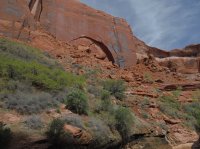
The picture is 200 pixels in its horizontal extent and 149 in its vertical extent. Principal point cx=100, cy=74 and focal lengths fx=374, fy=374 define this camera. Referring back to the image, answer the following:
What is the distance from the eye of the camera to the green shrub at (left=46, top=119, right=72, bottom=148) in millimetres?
10766

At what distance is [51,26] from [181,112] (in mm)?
10085

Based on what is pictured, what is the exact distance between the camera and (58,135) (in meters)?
10.8

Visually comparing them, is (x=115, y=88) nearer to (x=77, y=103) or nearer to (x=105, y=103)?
(x=105, y=103)

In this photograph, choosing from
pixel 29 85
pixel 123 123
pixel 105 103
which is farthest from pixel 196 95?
pixel 29 85

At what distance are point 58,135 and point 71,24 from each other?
16316mm

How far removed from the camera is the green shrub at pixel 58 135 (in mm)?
10766

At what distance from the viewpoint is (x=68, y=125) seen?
11.3 metres

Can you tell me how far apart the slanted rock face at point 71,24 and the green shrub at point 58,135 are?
11.4 m

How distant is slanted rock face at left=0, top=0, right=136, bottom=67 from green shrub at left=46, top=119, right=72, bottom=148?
447 inches

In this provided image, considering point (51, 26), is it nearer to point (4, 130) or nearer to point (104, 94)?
point (104, 94)

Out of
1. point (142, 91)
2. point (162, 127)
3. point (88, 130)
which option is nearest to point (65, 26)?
point (142, 91)

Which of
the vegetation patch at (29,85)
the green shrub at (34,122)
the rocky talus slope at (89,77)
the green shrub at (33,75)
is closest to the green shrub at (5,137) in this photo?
the rocky talus slope at (89,77)

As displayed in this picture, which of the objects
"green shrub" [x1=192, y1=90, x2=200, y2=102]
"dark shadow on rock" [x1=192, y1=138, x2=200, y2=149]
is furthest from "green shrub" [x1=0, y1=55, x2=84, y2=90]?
"green shrub" [x1=192, y1=90, x2=200, y2=102]

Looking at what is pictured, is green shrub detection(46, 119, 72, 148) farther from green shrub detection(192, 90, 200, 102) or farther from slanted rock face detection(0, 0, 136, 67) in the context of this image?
green shrub detection(192, 90, 200, 102)
